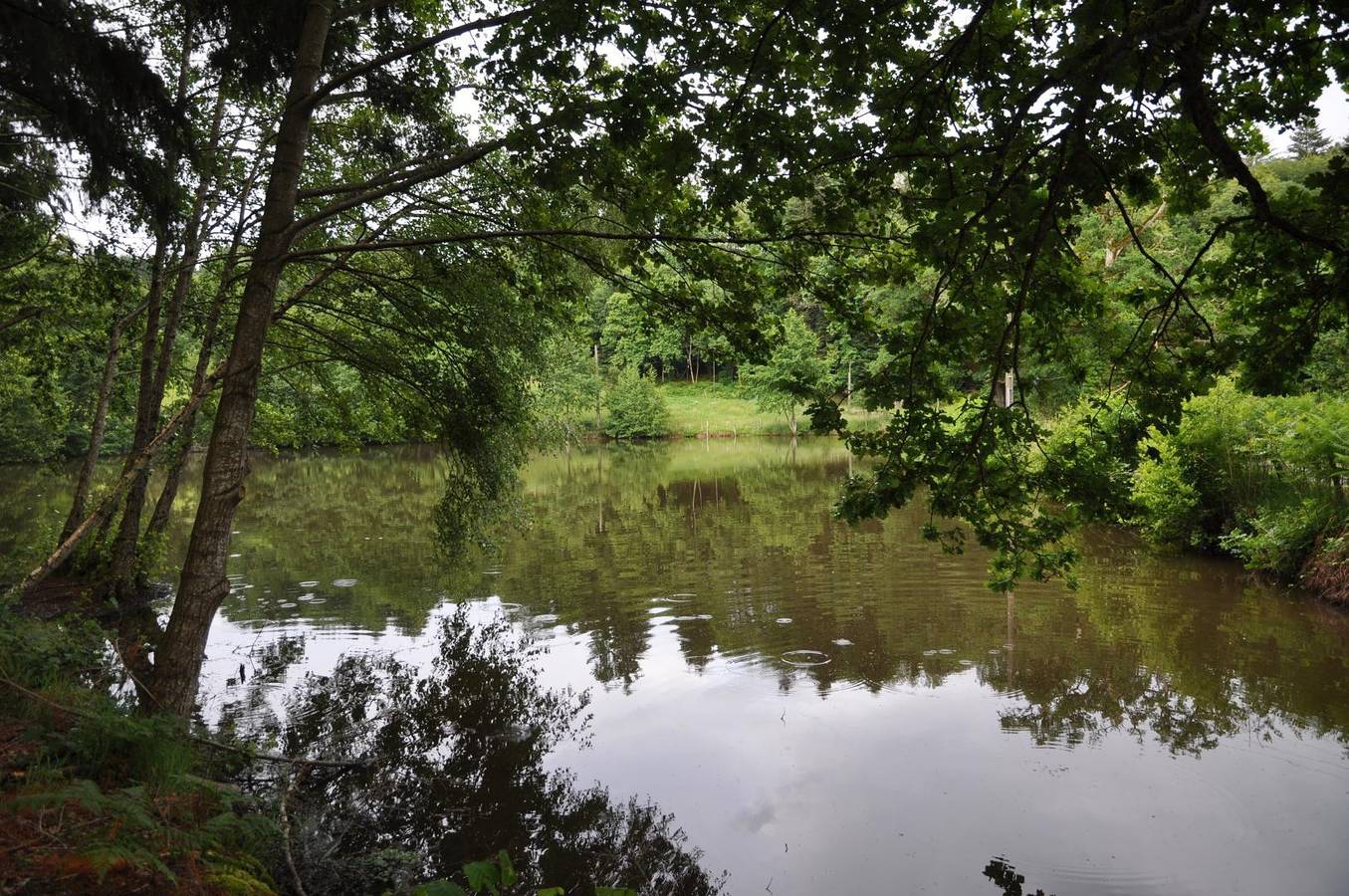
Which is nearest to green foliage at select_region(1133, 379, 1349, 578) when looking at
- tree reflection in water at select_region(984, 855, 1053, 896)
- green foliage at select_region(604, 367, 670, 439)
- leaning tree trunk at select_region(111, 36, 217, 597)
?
tree reflection in water at select_region(984, 855, 1053, 896)

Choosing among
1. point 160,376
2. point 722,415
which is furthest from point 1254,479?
point 722,415

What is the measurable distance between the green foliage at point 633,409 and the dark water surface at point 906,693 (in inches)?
1454

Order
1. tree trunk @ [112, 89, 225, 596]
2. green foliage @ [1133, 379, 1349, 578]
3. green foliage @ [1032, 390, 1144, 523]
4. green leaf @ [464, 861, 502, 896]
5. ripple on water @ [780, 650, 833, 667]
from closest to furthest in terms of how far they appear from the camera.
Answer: green leaf @ [464, 861, 502, 896], green foliage @ [1032, 390, 1144, 523], tree trunk @ [112, 89, 225, 596], ripple on water @ [780, 650, 833, 667], green foliage @ [1133, 379, 1349, 578]

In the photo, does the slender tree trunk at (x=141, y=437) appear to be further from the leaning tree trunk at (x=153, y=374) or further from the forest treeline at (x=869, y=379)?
the forest treeline at (x=869, y=379)

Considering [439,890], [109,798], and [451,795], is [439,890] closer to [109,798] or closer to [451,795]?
[109,798]

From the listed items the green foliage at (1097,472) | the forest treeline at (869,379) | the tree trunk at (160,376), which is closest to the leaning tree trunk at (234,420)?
the forest treeline at (869,379)

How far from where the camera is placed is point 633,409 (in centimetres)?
5509

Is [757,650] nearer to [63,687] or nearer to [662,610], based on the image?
[662,610]

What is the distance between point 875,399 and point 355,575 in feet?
44.2

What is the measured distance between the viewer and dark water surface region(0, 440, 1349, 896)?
19.2 ft

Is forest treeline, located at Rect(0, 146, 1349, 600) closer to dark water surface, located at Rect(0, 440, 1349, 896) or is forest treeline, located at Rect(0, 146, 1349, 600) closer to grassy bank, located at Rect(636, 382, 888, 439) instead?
dark water surface, located at Rect(0, 440, 1349, 896)

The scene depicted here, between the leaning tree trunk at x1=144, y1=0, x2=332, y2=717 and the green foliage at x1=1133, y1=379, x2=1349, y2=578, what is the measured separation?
11.3 m

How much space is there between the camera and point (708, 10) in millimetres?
4703

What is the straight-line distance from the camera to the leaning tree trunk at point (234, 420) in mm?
5402
